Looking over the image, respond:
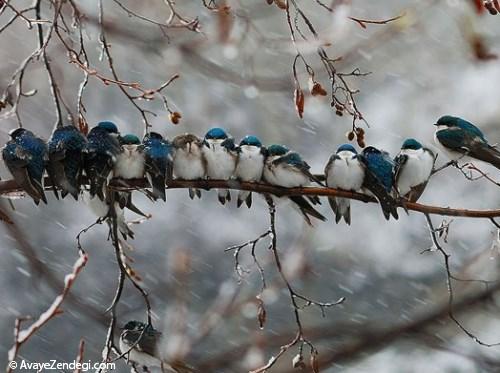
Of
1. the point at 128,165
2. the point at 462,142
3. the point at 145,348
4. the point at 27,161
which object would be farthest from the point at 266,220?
the point at 27,161

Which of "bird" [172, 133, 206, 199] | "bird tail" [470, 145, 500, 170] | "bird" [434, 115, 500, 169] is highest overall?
"bird" [434, 115, 500, 169]

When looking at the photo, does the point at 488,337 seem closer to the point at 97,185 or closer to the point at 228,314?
the point at 228,314

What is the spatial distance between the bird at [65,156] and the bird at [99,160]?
4cm

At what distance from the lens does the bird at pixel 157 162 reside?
4305mm

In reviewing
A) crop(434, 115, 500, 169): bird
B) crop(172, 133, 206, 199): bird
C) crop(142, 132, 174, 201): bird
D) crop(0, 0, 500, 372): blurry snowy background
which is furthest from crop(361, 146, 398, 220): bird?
crop(0, 0, 500, 372): blurry snowy background

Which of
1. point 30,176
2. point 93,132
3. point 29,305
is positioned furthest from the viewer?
point 29,305

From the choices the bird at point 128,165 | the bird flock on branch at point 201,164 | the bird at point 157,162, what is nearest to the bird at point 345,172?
the bird flock on branch at point 201,164

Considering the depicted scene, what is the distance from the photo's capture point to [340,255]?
31.5 feet

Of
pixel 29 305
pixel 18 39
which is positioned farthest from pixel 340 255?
pixel 18 39

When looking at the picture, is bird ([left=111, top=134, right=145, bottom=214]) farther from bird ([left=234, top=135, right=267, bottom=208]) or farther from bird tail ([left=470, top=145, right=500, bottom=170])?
bird tail ([left=470, top=145, right=500, bottom=170])

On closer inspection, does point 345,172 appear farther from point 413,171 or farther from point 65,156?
point 65,156

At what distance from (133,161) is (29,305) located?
17.3 ft

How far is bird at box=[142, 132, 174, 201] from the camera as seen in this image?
4.30m

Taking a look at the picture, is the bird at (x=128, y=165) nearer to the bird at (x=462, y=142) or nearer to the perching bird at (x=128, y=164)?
the perching bird at (x=128, y=164)
